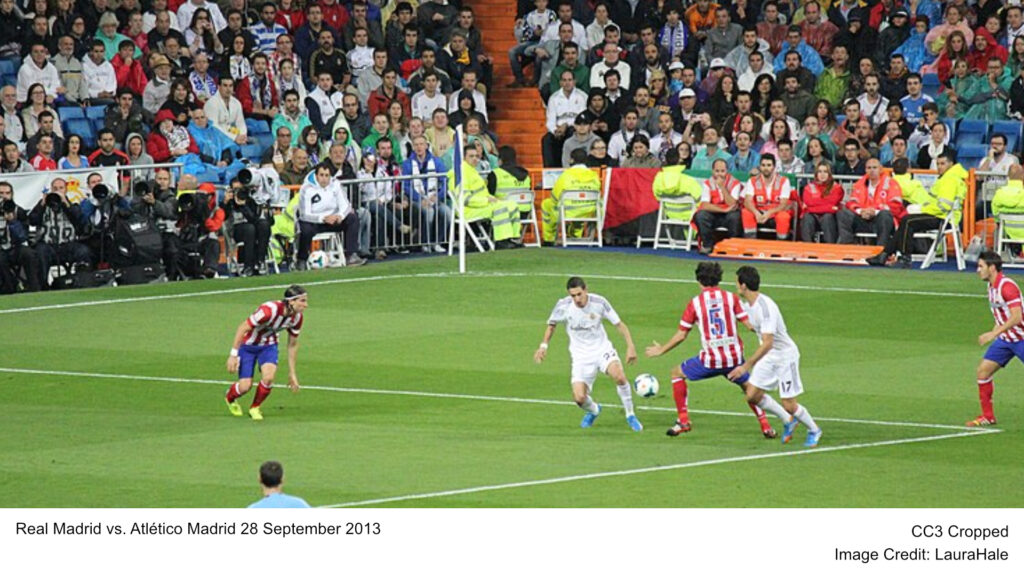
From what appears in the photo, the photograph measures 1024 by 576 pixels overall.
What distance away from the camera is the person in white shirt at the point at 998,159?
114ft

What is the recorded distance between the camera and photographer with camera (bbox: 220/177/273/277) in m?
33.2

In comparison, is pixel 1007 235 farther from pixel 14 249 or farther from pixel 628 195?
pixel 14 249

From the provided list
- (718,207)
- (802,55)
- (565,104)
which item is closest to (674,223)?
(718,207)

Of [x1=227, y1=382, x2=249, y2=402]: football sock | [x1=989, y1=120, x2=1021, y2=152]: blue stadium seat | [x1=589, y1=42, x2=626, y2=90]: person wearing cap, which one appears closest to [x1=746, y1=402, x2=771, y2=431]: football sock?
[x1=227, y1=382, x2=249, y2=402]: football sock

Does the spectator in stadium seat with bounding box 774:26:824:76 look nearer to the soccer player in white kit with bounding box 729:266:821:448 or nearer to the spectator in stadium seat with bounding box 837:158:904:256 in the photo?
the spectator in stadium seat with bounding box 837:158:904:256

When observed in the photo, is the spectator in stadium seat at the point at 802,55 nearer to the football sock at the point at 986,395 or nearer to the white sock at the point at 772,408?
the football sock at the point at 986,395

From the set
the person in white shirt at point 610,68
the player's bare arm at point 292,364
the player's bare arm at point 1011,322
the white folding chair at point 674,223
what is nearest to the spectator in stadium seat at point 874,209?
the white folding chair at point 674,223

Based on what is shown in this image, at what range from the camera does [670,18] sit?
41.7m

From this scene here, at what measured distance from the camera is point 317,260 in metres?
34.7

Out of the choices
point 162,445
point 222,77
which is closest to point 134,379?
point 162,445

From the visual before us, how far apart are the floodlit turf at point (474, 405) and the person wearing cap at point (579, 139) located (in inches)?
215

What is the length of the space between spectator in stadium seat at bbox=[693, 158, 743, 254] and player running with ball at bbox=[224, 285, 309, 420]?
51.8 ft

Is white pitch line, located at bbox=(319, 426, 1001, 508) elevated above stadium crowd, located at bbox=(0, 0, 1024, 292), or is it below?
below

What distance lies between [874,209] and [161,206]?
39.1 ft
